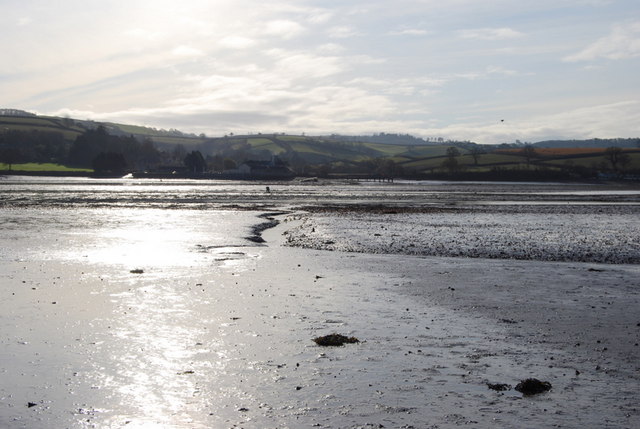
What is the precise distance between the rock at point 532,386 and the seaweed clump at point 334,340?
3.70 metres

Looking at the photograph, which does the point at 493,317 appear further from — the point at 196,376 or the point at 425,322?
the point at 196,376

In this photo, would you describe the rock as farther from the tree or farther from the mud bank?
the tree

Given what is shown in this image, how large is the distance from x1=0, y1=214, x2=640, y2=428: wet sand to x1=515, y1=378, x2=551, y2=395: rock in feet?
0.64

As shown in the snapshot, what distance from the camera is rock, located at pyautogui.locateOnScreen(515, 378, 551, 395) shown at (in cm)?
959

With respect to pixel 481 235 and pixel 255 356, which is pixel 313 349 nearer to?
pixel 255 356

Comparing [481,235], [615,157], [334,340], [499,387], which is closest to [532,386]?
[499,387]

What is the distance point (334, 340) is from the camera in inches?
488

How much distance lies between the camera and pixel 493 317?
14719 millimetres

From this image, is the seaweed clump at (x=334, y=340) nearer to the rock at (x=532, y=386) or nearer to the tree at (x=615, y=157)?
the rock at (x=532, y=386)

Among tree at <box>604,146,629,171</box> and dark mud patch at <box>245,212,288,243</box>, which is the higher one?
tree at <box>604,146,629,171</box>

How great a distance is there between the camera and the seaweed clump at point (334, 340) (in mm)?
12266

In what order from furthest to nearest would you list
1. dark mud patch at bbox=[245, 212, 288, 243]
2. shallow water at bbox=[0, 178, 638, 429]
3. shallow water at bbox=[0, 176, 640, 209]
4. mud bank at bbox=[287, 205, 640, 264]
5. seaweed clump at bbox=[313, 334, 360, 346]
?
1. shallow water at bbox=[0, 176, 640, 209]
2. dark mud patch at bbox=[245, 212, 288, 243]
3. mud bank at bbox=[287, 205, 640, 264]
4. seaweed clump at bbox=[313, 334, 360, 346]
5. shallow water at bbox=[0, 178, 638, 429]

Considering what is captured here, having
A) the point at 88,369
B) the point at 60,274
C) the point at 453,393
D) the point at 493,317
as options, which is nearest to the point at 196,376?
the point at 88,369

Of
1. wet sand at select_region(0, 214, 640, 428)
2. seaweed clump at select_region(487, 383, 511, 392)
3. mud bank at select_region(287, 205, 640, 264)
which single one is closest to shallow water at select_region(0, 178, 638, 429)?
wet sand at select_region(0, 214, 640, 428)
